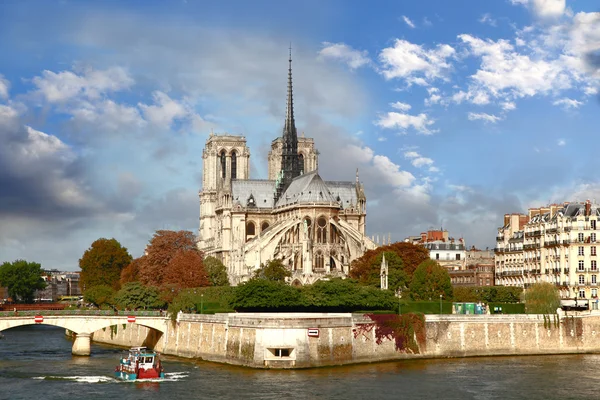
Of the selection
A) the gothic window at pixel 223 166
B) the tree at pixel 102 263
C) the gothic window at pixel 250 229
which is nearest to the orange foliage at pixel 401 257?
the gothic window at pixel 250 229

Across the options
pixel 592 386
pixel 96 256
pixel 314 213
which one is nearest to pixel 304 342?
pixel 592 386

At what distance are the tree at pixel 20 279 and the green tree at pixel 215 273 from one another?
5571 centimetres

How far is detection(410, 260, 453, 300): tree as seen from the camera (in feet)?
288

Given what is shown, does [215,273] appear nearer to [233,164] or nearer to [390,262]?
[390,262]

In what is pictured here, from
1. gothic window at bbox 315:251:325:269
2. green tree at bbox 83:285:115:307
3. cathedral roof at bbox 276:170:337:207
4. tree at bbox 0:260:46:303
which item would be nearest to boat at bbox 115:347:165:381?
green tree at bbox 83:285:115:307

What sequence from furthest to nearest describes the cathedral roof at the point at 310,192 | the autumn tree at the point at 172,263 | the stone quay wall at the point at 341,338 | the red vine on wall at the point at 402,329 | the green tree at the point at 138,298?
the cathedral roof at the point at 310,192 → the autumn tree at the point at 172,263 → the green tree at the point at 138,298 → the red vine on wall at the point at 402,329 → the stone quay wall at the point at 341,338

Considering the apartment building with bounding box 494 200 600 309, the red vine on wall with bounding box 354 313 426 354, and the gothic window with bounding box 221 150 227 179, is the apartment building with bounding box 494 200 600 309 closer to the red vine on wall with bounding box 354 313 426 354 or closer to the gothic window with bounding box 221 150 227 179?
the red vine on wall with bounding box 354 313 426 354

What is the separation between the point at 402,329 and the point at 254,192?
66.0m

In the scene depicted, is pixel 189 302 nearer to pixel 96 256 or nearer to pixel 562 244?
pixel 562 244

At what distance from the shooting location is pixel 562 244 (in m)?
93.1

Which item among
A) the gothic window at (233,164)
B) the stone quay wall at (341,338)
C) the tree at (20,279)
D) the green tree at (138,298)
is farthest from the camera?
the tree at (20,279)

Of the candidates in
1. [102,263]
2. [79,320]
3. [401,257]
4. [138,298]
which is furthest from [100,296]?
[401,257]

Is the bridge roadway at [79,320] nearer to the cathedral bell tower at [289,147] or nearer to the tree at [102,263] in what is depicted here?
the tree at [102,263]

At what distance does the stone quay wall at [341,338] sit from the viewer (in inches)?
2537
